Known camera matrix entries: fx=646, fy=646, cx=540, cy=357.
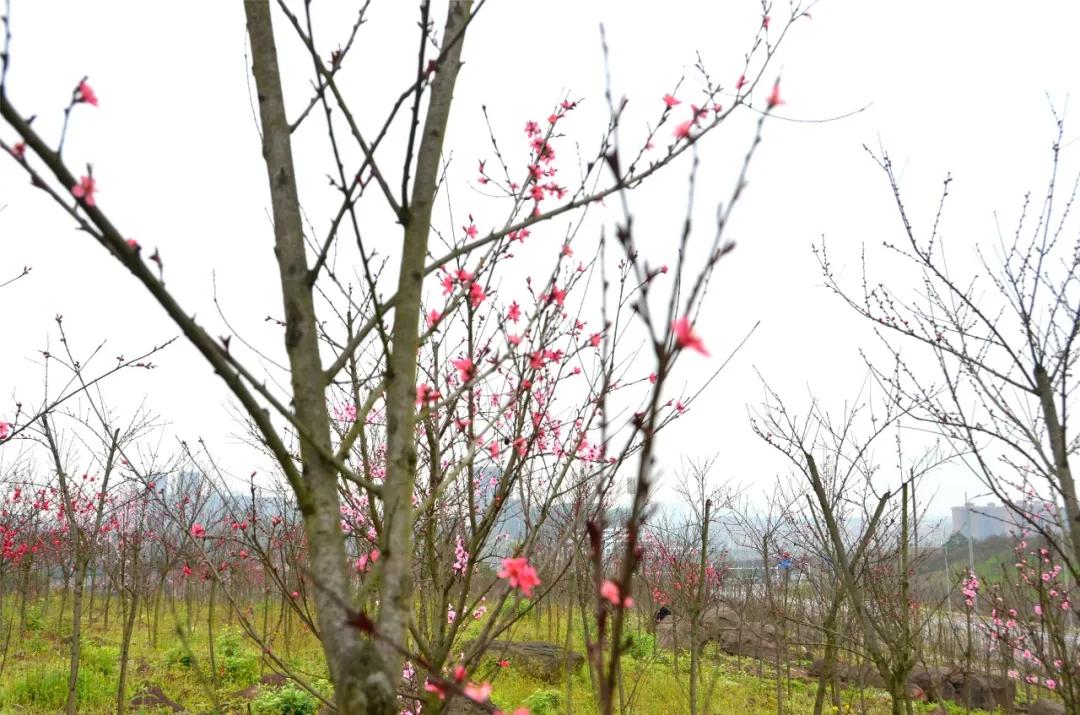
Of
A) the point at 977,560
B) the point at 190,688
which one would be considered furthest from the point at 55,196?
the point at 977,560

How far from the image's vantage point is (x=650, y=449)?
747mm

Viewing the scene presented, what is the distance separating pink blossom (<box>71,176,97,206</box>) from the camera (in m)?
0.87

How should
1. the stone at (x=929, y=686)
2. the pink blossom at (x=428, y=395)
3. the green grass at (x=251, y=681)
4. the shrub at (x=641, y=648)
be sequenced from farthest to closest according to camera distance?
the shrub at (x=641, y=648) < the stone at (x=929, y=686) < the green grass at (x=251, y=681) < the pink blossom at (x=428, y=395)

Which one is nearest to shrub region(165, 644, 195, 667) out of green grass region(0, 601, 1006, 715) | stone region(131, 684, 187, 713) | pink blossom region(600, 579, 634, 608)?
green grass region(0, 601, 1006, 715)

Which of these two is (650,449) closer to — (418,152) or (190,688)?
(418,152)

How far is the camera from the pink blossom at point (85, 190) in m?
0.87

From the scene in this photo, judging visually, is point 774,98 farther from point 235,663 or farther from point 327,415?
point 235,663

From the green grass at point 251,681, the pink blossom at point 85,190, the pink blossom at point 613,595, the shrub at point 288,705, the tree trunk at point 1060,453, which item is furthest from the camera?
the green grass at point 251,681

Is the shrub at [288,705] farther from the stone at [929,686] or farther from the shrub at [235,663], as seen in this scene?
the stone at [929,686]

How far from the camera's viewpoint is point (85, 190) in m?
0.91

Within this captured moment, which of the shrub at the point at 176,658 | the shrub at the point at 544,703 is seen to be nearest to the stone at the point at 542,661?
the shrub at the point at 544,703

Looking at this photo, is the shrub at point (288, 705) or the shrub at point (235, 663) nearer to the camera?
the shrub at point (288, 705)

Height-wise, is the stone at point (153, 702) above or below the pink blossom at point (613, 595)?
below

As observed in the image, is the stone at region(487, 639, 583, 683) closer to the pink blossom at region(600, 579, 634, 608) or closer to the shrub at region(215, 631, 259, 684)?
the shrub at region(215, 631, 259, 684)
